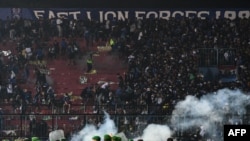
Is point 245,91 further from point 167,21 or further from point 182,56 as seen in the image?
point 167,21

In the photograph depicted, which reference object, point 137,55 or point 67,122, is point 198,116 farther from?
point 67,122

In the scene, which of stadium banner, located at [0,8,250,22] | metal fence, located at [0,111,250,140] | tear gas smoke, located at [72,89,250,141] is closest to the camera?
tear gas smoke, located at [72,89,250,141]

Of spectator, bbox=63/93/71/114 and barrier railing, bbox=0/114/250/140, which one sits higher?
spectator, bbox=63/93/71/114

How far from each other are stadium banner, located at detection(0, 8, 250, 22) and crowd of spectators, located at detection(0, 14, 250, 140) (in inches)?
6.7

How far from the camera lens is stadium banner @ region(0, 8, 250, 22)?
1844 centimetres

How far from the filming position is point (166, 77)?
17062mm

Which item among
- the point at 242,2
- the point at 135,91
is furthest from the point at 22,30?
the point at 242,2

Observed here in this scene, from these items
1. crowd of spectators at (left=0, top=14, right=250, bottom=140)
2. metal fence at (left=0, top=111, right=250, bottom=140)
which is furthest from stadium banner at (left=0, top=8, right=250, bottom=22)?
metal fence at (left=0, top=111, right=250, bottom=140)

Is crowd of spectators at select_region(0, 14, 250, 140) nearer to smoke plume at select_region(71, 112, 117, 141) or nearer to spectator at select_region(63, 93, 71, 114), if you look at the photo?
spectator at select_region(63, 93, 71, 114)

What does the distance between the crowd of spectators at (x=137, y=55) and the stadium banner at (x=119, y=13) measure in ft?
0.55

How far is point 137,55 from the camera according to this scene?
17812 mm

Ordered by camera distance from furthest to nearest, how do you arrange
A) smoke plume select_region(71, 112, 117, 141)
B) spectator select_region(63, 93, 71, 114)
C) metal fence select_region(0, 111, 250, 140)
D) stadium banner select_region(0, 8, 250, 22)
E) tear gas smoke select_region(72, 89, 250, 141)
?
stadium banner select_region(0, 8, 250, 22)
spectator select_region(63, 93, 71, 114)
smoke plume select_region(71, 112, 117, 141)
metal fence select_region(0, 111, 250, 140)
tear gas smoke select_region(72, 89, 250, 141)

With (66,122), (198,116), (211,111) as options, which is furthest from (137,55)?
(66,122)

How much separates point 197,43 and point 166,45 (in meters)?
0.97
